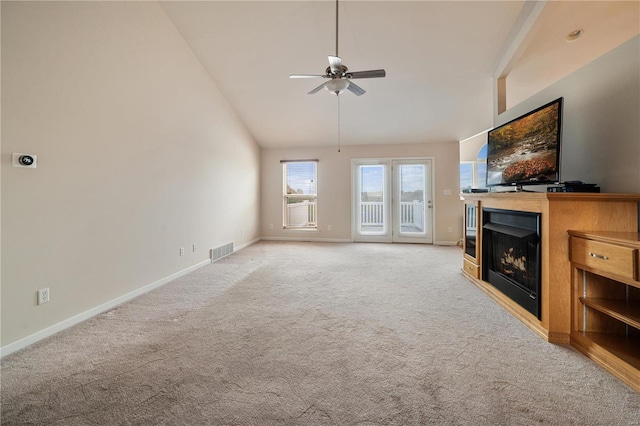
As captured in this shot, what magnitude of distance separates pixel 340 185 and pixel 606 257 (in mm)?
4909

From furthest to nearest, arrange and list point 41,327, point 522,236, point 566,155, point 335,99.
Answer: point 335,99 < point 566,155 < point 522,236 < point 41,327

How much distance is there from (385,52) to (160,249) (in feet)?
13.2

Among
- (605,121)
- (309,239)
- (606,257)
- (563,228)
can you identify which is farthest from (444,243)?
(606,257)

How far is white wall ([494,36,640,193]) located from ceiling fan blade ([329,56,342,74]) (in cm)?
225

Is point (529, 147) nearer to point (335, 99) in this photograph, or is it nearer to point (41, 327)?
point (335, 99)

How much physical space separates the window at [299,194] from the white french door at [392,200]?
1050 mm

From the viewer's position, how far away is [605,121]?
6.96 ft

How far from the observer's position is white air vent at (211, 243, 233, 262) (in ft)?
14.1

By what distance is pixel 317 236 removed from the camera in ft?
20.9

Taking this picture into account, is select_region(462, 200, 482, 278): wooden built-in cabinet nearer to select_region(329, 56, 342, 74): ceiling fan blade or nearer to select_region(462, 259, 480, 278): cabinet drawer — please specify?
select_region(462, 259, 480, 278): cabinet drawer

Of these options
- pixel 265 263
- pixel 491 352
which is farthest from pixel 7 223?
pixel 491 352

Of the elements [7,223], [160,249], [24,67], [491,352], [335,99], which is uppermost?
[335,99]

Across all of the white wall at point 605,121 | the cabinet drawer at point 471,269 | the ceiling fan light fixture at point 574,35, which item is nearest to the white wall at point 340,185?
the cabinet drawer at point 471,269

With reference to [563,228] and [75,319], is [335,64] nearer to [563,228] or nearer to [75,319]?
[563,228]
